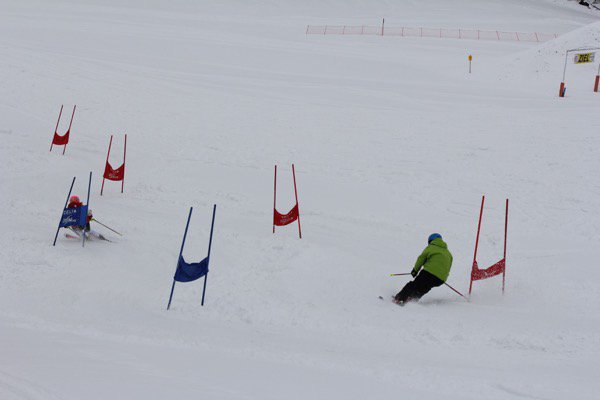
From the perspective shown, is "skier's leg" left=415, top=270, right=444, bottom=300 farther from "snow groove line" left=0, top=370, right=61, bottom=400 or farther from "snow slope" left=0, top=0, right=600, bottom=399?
"snow groove line" left=0, top=370, right=61, bottom=400

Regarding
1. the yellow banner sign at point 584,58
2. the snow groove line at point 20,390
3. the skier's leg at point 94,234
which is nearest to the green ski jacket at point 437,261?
the snow groove line at point 20,390

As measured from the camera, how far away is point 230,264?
34.9 feet

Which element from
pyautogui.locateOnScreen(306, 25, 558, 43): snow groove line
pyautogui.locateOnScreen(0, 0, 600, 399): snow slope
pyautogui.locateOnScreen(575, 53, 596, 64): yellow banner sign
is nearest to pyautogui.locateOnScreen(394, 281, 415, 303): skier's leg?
pyautogui.locateOnScreen(0, 0, 600, 399): snow slope

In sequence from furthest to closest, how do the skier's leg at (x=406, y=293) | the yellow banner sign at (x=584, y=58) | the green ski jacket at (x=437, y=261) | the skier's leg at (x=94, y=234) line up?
1. the yellow banner sign at (x=584, y=58)
2. the skier's leg at (x=94, y=234)
3. the skier's leg at (x=406, y=293)
4. the green ski jacket at (x=437, y=261)

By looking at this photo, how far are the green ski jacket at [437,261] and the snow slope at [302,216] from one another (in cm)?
60

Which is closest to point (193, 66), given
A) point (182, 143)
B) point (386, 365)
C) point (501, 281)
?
point (182, 143)

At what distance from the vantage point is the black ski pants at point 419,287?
30.2 ft

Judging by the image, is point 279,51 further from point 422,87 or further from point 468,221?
point 468,221

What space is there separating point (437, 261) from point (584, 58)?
1980cm

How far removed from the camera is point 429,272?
361 inches

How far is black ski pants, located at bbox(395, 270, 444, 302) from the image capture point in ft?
30.2

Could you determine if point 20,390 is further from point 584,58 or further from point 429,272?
point 584,58

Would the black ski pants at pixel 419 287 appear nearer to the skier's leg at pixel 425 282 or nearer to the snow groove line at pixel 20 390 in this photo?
the skier's leg at pixel 425 282

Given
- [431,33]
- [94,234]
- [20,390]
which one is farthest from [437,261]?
[431,33]
